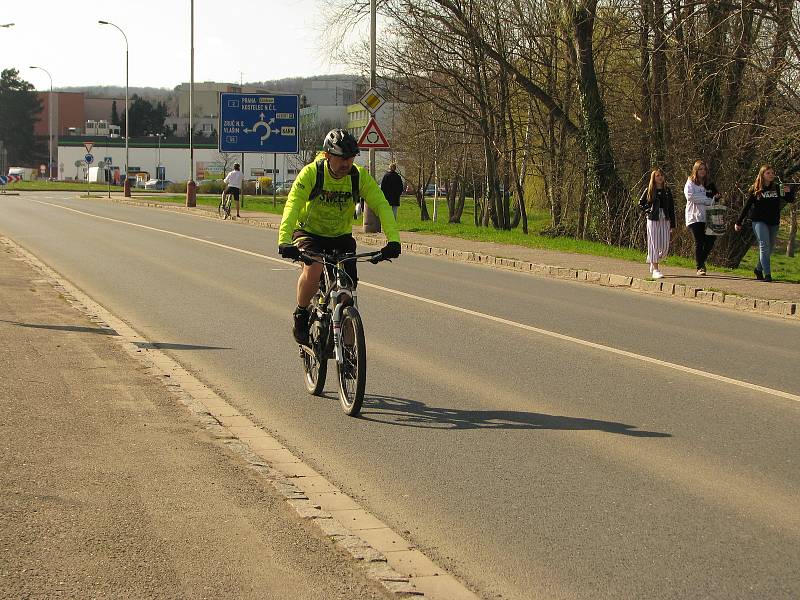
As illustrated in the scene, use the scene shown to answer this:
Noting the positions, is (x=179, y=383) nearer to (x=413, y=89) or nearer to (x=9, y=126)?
(x=413, y=89)

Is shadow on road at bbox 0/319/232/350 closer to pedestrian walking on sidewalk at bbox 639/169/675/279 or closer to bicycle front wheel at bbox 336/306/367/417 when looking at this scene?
bicycle front wheel at bbox 336/306/367/417

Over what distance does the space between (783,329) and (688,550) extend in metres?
9.42

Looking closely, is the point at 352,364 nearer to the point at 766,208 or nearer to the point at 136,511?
the point at 136,511

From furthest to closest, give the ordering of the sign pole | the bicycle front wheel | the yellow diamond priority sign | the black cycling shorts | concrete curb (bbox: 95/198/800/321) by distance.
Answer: the sign pole, the yellow diamond priority sign, concrete curb (bbox: 95/198/800/321), the black cycling shorts, the bicycle front wheel

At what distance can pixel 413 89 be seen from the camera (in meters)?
37.5

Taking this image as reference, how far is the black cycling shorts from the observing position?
8281 millimetres

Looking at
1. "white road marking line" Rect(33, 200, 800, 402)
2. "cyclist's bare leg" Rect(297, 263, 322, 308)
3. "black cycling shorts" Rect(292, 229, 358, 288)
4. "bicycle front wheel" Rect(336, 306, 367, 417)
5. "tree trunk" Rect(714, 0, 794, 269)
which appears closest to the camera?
"bicycle front wheel" Rect(336, 306, 367, 417)

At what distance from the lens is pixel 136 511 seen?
17.6 feet

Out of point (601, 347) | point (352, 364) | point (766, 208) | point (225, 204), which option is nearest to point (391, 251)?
point (352, 364)

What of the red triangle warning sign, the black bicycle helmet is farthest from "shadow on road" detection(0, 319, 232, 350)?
the red triangle warning sign

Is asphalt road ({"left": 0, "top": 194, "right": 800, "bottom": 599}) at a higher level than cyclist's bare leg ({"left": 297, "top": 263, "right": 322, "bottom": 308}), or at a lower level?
lower

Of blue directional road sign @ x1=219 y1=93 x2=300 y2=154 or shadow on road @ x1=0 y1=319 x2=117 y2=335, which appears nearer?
shadow on road @ x1=0 y1=319 x2=117 y2=335

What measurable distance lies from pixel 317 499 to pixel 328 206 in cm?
295

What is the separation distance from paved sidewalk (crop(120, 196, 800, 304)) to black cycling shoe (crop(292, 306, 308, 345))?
921 cm
